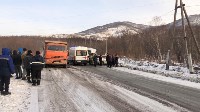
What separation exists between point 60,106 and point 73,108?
1.99 ft

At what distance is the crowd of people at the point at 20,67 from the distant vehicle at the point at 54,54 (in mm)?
14355

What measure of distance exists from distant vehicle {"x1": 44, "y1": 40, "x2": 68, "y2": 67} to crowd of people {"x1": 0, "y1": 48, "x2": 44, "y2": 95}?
14.4m

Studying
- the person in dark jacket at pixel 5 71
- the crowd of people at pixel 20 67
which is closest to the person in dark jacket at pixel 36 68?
the crowd of people at pixel 20 67

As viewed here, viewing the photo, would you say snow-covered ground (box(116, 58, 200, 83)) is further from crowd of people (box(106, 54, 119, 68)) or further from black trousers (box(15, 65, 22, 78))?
black trousers (box(15, 65, 22, 78))

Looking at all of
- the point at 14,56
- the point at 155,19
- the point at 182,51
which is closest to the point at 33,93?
the point at 14,56

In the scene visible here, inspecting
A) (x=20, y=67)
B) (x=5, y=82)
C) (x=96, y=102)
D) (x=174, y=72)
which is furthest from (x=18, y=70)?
(x=174, y=72)

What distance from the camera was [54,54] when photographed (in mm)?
36875

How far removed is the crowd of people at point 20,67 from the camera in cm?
1384

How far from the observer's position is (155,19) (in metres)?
81.4

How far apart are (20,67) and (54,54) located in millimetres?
15788

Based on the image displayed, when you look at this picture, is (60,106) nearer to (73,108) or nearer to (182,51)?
(73,108)

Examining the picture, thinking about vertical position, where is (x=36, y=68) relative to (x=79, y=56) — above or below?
above

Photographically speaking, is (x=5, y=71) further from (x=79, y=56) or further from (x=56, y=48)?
(x=79, y=56)

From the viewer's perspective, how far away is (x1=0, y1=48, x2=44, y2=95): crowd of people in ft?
45.4
